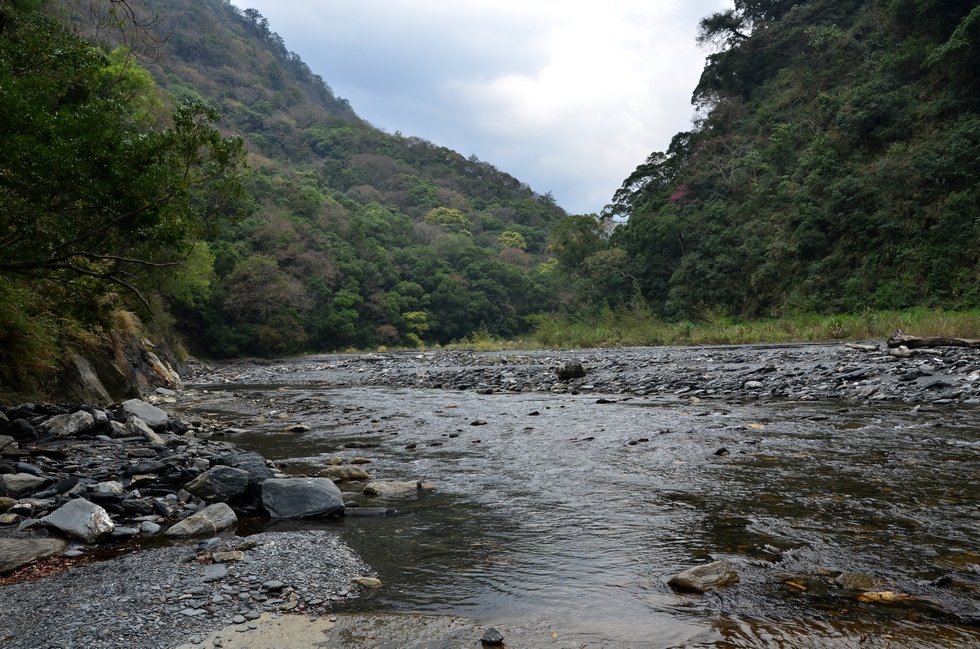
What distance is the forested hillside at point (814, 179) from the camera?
2298 cm

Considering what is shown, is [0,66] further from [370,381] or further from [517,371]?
[370,381]

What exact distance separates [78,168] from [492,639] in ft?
16.5

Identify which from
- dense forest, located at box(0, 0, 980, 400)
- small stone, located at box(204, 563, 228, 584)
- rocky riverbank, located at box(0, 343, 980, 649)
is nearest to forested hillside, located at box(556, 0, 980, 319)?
dense forest, located at box(0, 0, 980, 400)

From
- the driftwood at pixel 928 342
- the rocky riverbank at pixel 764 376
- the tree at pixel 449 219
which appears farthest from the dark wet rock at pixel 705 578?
the tree at pixel 449 219

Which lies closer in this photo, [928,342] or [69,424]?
[69,424]

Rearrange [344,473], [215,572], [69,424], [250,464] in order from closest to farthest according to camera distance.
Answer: [215,572]
[250,464]
[344,473]
[69,424]

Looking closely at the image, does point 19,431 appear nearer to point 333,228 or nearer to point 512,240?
point 333,228

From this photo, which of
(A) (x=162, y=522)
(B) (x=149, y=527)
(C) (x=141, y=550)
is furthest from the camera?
(A) (x=162, y=522)

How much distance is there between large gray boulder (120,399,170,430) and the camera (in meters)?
8.03

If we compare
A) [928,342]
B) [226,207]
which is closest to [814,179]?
[928,342]

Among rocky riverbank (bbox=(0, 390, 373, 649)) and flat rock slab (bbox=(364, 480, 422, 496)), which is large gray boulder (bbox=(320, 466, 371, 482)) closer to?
flat rock slab (bbox=(364, 480, 422, 496))

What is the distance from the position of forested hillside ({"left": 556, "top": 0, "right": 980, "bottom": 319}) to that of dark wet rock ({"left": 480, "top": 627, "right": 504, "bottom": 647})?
79.7ft

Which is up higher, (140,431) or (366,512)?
(140,431)

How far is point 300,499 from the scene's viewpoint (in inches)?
178
